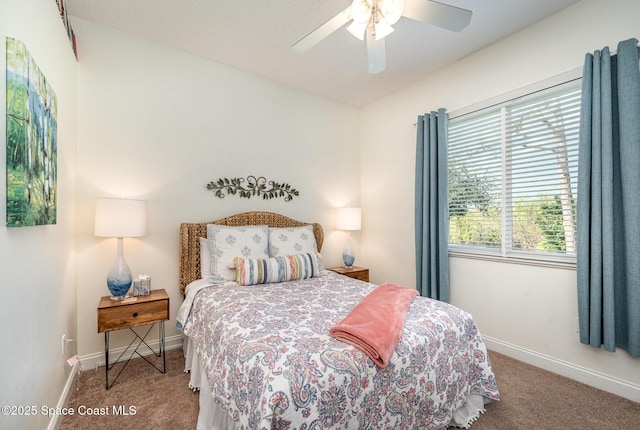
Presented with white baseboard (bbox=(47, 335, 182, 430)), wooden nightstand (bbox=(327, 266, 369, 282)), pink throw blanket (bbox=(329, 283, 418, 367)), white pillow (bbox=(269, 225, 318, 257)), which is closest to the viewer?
pink throw blanket (bbox=(329, 283, 418, 367))

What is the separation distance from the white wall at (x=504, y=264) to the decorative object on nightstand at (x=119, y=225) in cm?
272

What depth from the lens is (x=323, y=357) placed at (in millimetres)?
1237

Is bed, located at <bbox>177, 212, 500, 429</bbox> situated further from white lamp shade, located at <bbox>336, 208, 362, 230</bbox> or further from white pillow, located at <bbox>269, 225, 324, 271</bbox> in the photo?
white lamp shade, located at <bbox>336, 208, 362, 230</bbox>

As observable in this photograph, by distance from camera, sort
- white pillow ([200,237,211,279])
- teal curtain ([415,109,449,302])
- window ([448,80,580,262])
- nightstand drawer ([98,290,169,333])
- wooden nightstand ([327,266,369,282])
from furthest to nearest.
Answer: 1. wooden nightstand ([327,266,369,282])
2. teal curtain ([415,109,449,302])
3. white pillow ([200,237,211,279])
4. window ([448,80,580,262])
5. nightstand drawer ([98,290,169,333])

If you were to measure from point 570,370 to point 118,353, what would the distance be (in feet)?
11.8

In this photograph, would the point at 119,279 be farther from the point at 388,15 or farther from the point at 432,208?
the point at 432,208

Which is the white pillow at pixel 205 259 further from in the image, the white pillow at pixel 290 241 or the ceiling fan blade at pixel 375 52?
the ceiling fan blade at pixel 375 52

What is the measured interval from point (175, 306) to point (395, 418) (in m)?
2.19

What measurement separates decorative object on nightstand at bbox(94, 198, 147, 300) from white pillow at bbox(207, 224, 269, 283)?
0.58 m

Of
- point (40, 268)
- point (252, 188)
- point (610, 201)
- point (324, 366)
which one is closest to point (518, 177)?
point (610, 201)

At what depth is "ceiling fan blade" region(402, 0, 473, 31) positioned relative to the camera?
5.04 feet

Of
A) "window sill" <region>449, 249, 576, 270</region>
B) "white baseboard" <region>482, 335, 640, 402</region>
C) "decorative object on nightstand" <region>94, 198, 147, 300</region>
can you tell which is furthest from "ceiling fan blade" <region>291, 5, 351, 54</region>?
"white baseboard" <region>482, 335, 640, 402</region>

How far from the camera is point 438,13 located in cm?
159

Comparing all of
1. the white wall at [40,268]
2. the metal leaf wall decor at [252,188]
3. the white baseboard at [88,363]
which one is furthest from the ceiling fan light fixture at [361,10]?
the white baseboard at [88,363]
